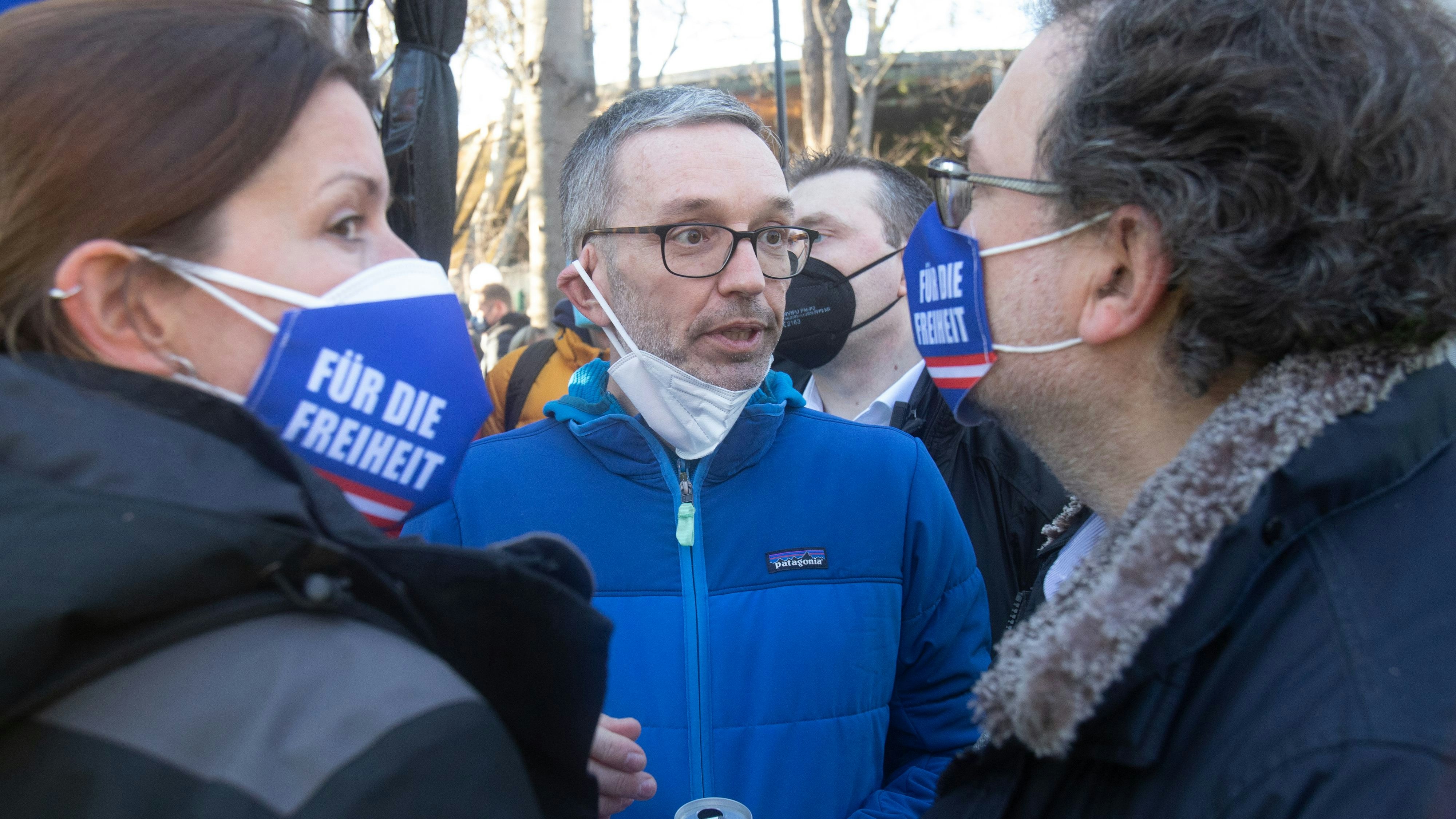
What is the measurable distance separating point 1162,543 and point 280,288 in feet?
3.99

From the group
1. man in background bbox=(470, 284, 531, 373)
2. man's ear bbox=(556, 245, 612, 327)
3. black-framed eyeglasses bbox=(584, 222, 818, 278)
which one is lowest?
man in background bbox=(470, 284, 531, 373)

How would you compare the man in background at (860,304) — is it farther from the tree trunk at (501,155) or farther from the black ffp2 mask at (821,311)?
the tree trunk at (501,155)

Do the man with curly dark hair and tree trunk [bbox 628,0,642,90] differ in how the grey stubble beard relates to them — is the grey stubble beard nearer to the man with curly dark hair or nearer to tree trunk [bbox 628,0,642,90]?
the man with curly dark hair

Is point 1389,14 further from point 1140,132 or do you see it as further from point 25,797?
point 25,797

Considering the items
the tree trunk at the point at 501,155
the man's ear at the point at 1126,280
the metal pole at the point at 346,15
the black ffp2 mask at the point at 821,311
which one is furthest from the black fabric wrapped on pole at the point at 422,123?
the tree trunk at the point at 501,155

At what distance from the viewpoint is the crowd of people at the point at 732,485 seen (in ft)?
3.06

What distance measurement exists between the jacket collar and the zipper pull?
0.05 m

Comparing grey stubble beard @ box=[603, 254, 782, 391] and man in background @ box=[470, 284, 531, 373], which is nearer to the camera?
grey stubble beard @ box=[603, 254, 782, 391]

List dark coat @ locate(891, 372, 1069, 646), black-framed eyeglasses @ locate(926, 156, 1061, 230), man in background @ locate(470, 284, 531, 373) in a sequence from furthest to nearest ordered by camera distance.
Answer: man in background @ locate(470, 284, 531, 373), dark coat @ locate(891, 372, 1069, 646), black-framed eyeglasses @ locate(926, 156, 1061, 230)

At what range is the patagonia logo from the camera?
6.67 feet

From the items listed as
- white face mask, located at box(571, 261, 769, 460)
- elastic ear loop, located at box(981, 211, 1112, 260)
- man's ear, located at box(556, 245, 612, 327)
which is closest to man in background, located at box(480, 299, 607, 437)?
man's ear, located at box(556, 245, 612, 327)

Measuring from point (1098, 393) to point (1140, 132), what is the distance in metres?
0.43

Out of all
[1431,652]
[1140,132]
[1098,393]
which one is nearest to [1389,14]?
[1140,132]

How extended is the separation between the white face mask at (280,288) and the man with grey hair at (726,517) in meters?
0.73
